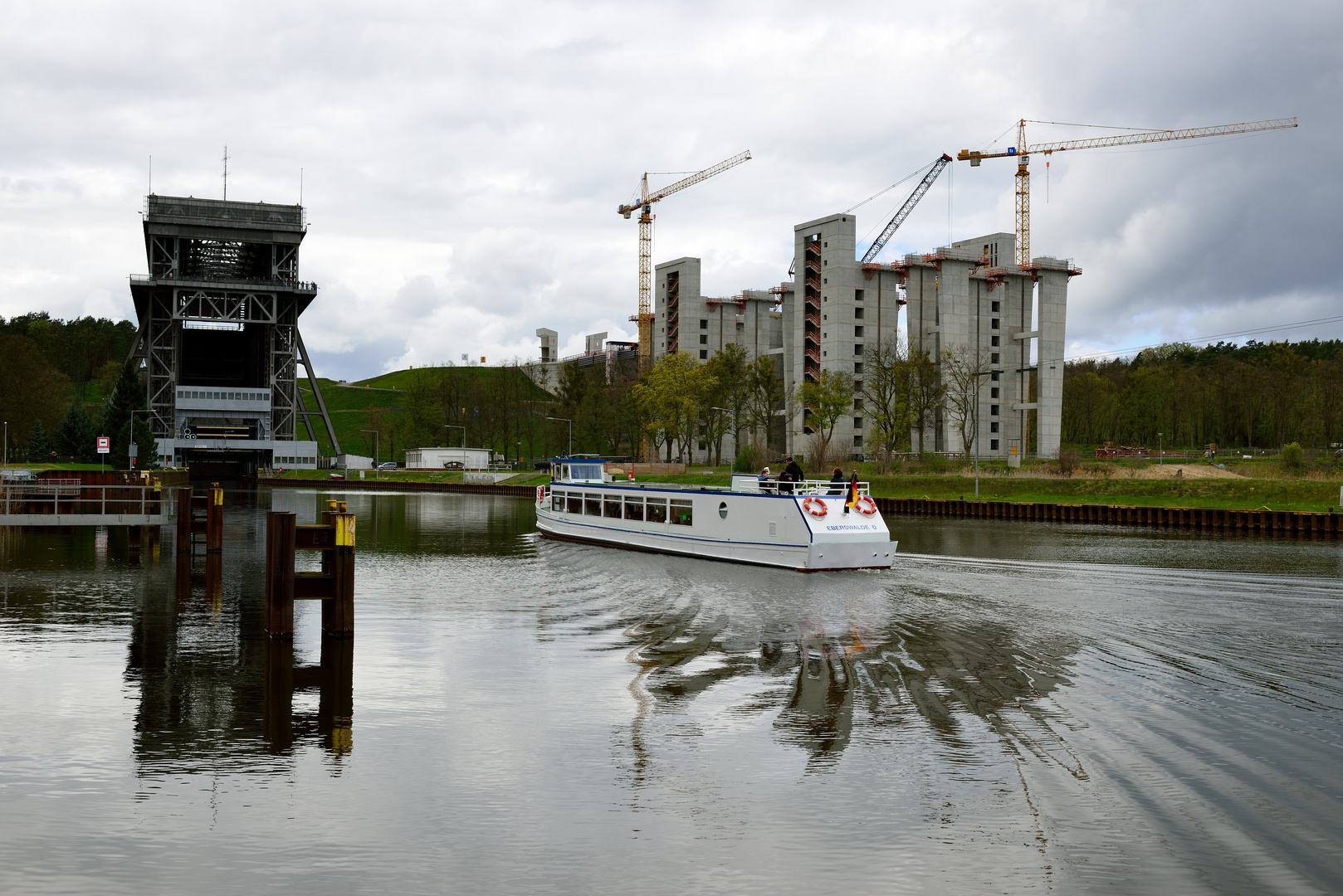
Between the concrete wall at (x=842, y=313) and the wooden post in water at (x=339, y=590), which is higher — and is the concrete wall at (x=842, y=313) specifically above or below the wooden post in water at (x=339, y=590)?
above

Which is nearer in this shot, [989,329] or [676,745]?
[676,745]

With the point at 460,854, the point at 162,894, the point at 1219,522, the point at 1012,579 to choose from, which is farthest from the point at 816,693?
the point at 1219,522

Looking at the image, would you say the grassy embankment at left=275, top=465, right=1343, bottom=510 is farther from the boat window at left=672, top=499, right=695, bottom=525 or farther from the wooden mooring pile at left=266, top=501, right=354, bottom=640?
the wooden mooring pile at left=266, top=501, right=354, bottom=640

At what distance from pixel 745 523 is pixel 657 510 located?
6498 mm

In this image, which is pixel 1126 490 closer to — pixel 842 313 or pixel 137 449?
pixel 842 313

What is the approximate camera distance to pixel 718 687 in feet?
57.7

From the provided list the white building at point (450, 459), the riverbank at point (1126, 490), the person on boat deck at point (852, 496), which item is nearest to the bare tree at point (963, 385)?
the riverbank at point (1126, 490)

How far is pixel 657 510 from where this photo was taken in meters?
44.5

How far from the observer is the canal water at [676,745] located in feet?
33.2

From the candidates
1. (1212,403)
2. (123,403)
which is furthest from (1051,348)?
(123,403)

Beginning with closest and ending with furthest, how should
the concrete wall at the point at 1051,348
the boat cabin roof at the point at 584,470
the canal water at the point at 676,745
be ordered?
the canal water at the point at 676,745
the boat cabin roof at the point at 584,470
the concrete wall at the point at 1051,348

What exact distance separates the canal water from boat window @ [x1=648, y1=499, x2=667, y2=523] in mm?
15330

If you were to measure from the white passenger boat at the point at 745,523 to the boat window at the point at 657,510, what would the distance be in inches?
1.4

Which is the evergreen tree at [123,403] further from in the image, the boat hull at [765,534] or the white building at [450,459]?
the boat hull at [765,534]
